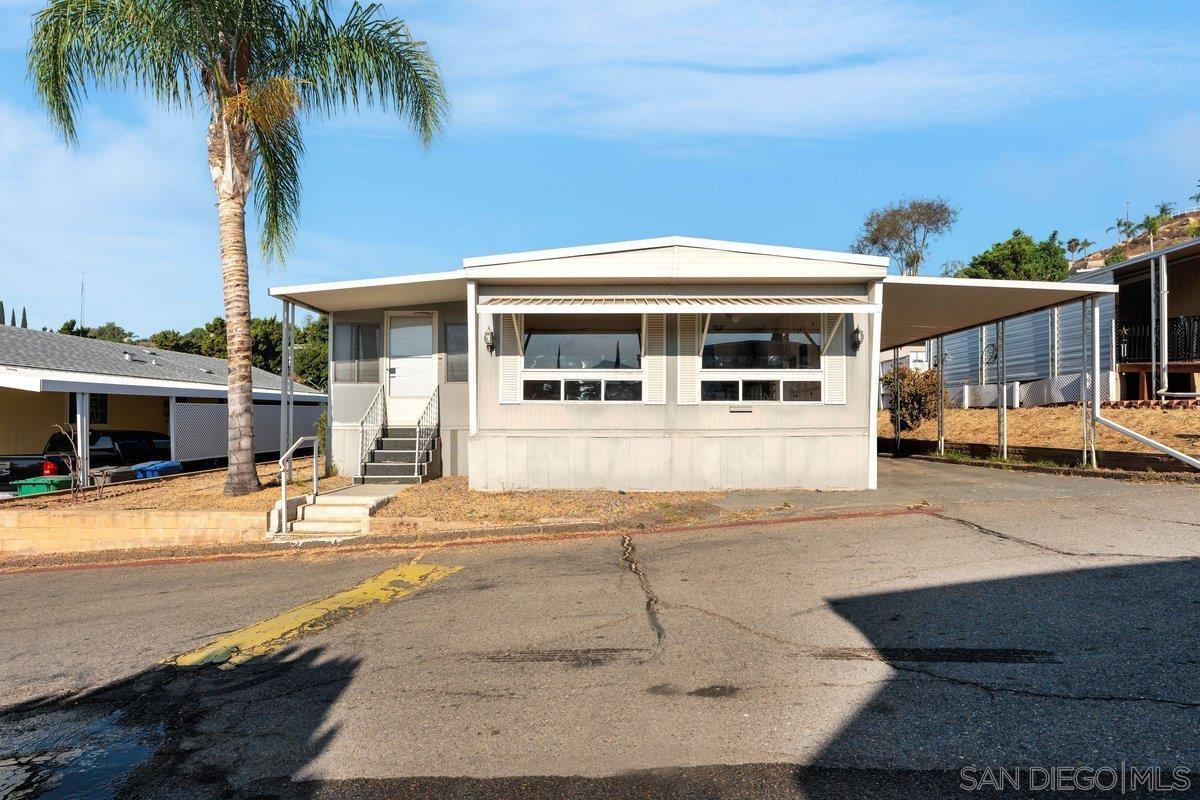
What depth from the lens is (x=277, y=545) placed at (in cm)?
916

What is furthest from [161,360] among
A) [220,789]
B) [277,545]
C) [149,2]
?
[220,789]

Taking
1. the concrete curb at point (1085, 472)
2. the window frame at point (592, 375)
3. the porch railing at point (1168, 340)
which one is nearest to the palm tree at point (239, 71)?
the window frame at point (592, 375)

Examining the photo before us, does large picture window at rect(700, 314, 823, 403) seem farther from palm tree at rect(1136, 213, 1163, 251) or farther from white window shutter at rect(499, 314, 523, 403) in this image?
palm tree at rect(1136, 213, 1163, 251)

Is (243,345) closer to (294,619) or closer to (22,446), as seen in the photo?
(294,619)

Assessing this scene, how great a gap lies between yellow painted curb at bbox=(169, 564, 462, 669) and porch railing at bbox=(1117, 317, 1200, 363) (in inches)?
705

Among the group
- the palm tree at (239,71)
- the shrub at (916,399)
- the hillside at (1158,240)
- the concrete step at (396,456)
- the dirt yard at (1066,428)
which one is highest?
the hillside at (1158,240)

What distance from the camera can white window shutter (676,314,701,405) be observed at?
11.3 metres

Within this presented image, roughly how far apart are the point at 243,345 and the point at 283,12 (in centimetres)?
528

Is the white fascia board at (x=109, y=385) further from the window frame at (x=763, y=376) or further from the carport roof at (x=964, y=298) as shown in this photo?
the carport roof at (x=964, y=298)

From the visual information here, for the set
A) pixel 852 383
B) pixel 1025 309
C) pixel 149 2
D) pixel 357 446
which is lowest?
pixel 357 446

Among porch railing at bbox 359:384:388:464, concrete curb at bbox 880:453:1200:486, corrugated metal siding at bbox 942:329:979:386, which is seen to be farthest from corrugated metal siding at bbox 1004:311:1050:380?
porch railing at bbox 359:384:388:464

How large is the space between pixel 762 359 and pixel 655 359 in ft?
5.55

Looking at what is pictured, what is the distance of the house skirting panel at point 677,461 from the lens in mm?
11164

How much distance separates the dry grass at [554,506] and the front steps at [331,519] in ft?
0.84
